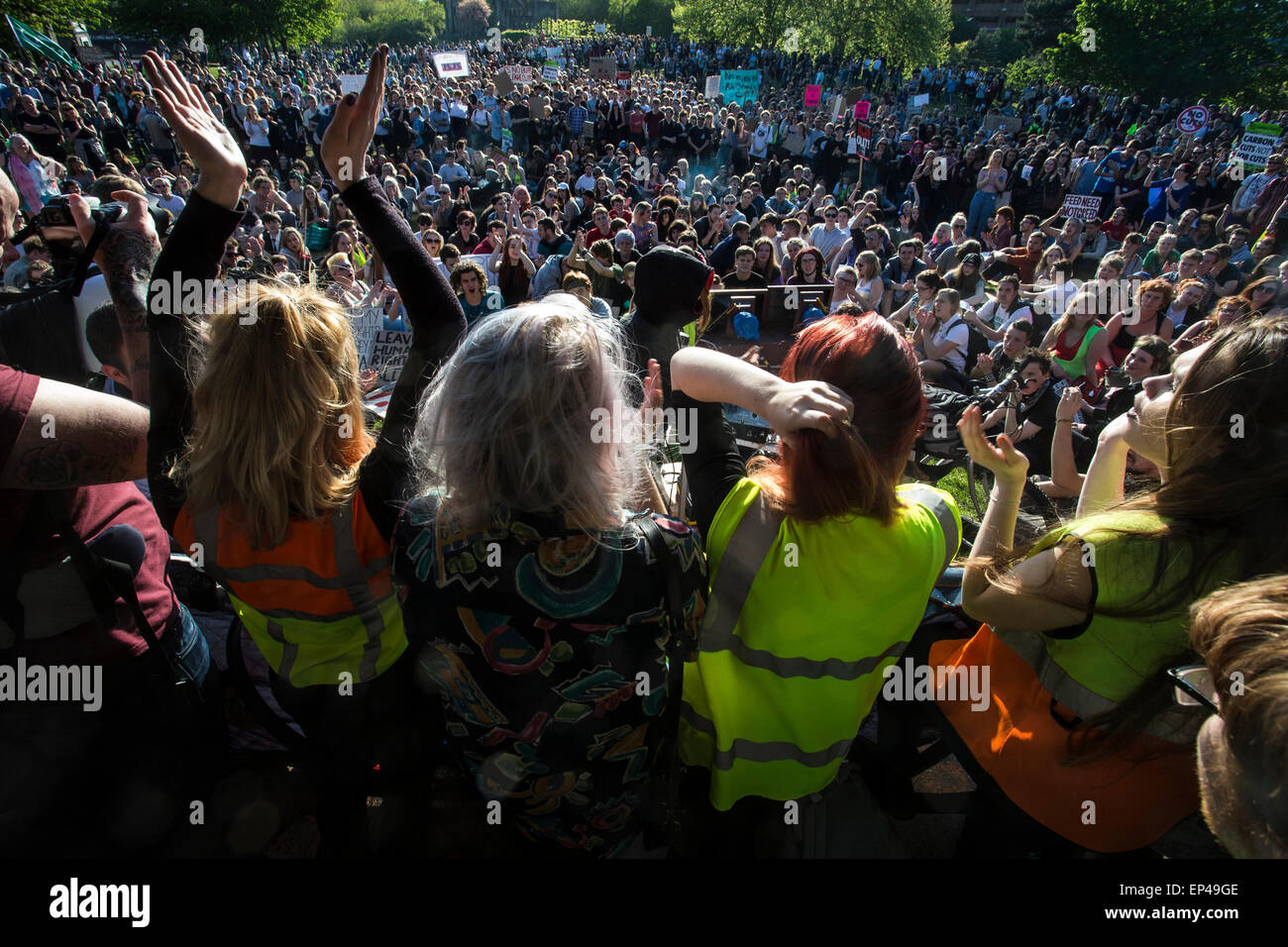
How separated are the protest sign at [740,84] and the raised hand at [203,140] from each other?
20215 millimetres

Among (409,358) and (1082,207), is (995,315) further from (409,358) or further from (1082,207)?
(409,358)

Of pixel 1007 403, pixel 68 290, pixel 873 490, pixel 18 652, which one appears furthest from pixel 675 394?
pixel 1007 403

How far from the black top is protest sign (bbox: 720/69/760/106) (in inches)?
802

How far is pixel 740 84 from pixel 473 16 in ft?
258

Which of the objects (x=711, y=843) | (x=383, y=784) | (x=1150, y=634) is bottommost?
(x=711, y=843)

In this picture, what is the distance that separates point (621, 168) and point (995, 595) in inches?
674

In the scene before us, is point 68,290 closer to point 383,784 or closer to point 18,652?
point 18,652

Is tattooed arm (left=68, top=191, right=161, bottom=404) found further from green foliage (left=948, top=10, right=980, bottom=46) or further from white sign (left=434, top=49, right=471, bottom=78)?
green foliage (left=948, top=10, right=980, bottom=46)

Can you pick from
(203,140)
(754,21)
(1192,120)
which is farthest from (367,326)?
(754,21)

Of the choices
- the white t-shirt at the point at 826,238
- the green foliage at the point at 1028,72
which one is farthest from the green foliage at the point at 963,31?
the white t-shirt at the point at 826,238

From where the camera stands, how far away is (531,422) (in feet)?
4.42

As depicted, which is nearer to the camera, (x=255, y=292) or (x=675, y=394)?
(x=255, y=292)

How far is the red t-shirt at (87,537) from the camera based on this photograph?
146 cm
